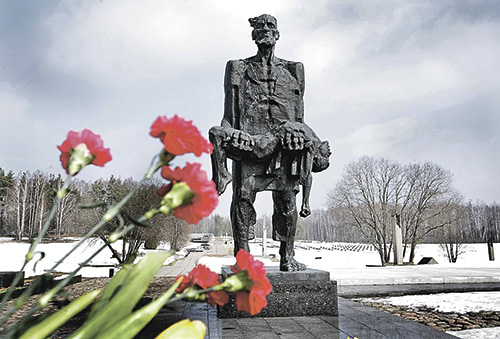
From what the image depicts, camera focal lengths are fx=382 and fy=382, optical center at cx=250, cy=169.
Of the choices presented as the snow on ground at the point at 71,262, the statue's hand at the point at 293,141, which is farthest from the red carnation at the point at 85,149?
the snow on ground at the point at 71,262

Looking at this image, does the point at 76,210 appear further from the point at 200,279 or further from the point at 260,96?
the point at 200,279

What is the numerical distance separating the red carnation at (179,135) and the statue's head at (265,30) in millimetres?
4695

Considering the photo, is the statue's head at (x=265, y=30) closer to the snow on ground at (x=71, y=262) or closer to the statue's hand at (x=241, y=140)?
the statue's hand at (x=241, y=140)

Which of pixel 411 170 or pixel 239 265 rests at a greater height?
pixel 411 170

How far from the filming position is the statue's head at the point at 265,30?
5.17 meters

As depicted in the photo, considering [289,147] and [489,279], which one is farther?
[489,279]

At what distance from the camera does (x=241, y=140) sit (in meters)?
4.82

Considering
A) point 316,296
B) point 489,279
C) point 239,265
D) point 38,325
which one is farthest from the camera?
point 489,279

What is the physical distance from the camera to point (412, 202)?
28297 millimetres

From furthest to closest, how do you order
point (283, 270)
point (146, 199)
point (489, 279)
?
point (146, 199) < point (489, 279) < point (283, 270)

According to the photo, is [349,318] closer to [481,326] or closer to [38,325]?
[481,326]

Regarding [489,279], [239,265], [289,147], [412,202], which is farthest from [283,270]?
[412,202]

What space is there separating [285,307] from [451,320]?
82.0 inches

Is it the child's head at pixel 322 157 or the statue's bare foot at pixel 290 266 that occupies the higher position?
the child's head at pixel 322 157
